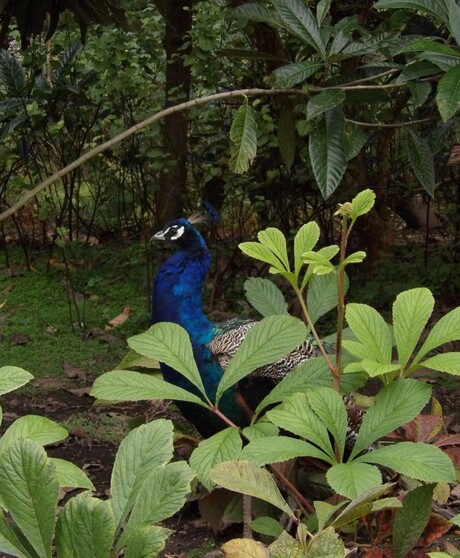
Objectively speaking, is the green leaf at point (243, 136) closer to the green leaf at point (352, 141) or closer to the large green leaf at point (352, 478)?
the green leaf at point (352, 141)

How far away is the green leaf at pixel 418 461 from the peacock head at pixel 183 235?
1750 millimetres

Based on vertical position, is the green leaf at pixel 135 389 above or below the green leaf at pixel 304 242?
below

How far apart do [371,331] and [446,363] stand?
0.16m

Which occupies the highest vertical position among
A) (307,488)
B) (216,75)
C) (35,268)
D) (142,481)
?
(142,481)

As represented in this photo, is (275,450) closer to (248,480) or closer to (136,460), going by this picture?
(248,480)

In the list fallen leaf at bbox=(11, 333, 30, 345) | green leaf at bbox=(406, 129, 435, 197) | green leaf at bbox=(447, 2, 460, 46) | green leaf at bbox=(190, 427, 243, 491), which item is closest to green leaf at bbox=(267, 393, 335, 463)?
green leaf at bbox=(190, 427, 243, 491)

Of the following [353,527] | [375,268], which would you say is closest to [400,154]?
[375,268]

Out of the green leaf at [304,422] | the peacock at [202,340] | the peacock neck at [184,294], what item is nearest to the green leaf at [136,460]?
→ the green leaf at [304,422]

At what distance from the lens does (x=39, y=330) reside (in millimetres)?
5523

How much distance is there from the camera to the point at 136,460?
4.67 feet

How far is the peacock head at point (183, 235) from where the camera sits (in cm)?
362

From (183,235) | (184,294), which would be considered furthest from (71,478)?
(183,235)

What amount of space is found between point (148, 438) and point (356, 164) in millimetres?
4404

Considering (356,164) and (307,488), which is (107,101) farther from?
(307,488)
